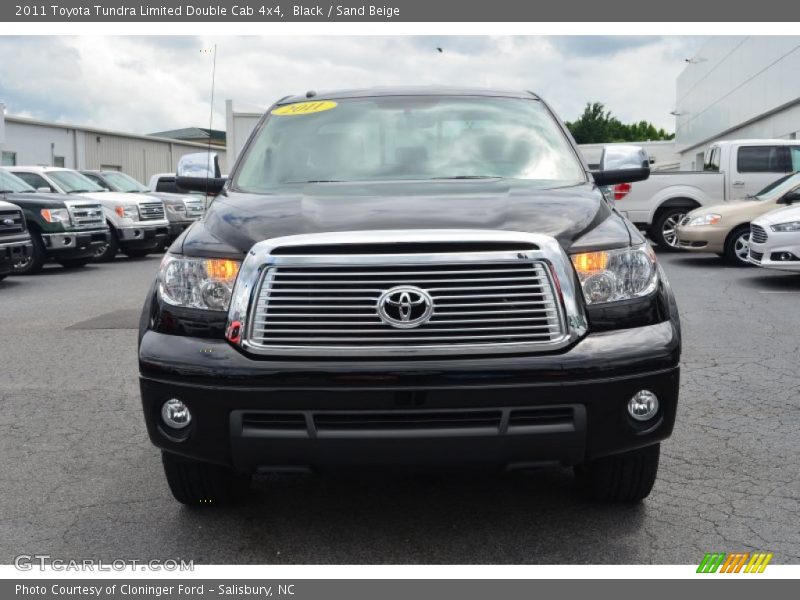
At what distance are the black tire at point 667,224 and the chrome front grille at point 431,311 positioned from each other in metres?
15.2

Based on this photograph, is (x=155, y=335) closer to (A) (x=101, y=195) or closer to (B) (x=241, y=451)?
(B) (x=241, y=451)

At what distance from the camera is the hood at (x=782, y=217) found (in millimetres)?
12047

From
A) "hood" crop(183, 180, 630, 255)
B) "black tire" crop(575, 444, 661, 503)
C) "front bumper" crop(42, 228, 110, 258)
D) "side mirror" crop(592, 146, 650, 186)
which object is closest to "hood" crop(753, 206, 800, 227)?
"side mirror" crop(592, 146, 650, 186)

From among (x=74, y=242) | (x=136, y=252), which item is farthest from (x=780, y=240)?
(x=136, y=252)

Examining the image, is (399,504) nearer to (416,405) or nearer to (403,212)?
(416,405)

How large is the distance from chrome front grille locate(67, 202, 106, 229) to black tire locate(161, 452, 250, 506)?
13.1m

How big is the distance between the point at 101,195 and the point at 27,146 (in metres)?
20.5

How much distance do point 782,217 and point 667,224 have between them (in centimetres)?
574

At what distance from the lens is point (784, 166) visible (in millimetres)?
17891

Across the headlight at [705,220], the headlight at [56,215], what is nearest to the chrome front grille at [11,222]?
the headlight at [56,215]

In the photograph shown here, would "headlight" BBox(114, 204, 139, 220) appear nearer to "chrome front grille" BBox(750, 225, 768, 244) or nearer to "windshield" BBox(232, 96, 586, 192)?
"chrome front grille" BBox(750, 225, 768, 244)

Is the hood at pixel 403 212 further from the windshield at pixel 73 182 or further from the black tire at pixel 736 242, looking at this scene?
the windshield at pixel 73 182

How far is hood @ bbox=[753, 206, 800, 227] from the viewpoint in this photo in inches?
474

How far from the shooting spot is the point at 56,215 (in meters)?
15.9
